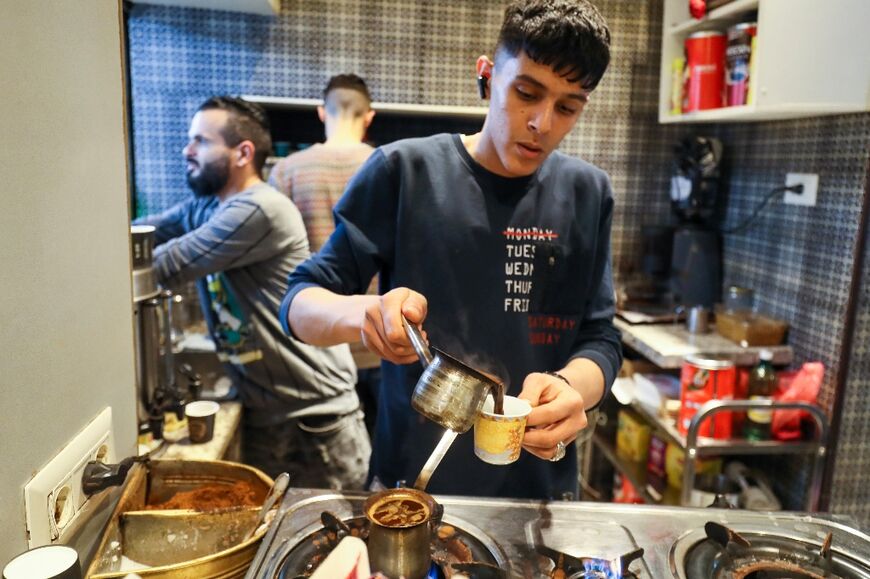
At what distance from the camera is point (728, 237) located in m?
2.83

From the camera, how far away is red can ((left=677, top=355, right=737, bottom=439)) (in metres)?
2.11

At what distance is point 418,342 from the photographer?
2.96 ft

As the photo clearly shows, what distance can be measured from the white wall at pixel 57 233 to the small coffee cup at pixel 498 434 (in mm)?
527

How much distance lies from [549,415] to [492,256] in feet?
1.22

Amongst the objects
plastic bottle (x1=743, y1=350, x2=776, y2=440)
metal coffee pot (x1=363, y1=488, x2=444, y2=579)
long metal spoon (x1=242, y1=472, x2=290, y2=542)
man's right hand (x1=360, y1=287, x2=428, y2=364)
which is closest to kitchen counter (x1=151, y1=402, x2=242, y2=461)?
long metal spoon (x1=242, y1=472, x2=290, y2=542)

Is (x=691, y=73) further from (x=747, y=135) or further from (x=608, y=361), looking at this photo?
(x=608, y=361)

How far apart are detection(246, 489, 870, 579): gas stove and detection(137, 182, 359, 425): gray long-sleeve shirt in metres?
1.13

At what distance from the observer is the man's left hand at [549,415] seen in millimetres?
929

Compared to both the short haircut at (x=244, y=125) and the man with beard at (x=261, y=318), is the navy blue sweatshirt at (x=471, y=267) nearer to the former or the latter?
the man with beard at (x=261, y=318)

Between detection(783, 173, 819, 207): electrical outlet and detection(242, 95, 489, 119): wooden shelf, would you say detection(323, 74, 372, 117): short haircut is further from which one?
detection(783, 173, 819, 207): electrical outlet

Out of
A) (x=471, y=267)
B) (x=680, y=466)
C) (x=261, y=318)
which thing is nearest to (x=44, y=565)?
(x=471, y=267)

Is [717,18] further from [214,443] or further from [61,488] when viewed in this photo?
[61,488]

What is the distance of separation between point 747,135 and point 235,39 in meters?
2.13

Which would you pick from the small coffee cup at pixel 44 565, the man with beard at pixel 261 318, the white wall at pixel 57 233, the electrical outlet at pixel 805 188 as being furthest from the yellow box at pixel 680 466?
the small coffee cup at pixel 44 565
